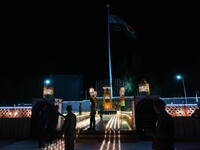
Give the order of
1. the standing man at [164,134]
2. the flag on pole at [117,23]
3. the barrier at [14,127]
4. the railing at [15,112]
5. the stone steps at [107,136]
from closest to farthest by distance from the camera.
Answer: the standing man at [164,134] → the stone steps at [107,136] → the barrier at [14,127] → the railing at [15,112] → the flag on pole at [117,23]

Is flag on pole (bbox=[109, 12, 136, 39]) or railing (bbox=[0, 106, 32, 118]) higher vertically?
flag on pole (bbox=[109, 12, 136, 39])

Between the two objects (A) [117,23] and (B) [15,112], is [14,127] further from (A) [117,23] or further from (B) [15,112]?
(A) [117,23]

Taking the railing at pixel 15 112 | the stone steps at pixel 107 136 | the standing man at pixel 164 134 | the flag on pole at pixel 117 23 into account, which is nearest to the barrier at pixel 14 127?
the railing at pixel 15 112

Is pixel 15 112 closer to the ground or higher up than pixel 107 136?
higher up

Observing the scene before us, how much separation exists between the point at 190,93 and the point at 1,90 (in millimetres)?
46120

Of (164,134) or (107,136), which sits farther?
(107,136)

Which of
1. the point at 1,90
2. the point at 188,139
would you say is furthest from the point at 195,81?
the point at 1,90

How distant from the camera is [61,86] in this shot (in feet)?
107

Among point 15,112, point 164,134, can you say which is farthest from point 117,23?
point 164,134

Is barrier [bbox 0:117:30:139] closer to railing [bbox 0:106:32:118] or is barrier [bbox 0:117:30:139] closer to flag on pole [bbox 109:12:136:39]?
railing [bbox 0:106:32:118]

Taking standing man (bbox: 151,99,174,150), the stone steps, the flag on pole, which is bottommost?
the stone steps

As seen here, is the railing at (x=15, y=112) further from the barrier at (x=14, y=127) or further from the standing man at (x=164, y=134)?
the standing man at (x=164, y=134)

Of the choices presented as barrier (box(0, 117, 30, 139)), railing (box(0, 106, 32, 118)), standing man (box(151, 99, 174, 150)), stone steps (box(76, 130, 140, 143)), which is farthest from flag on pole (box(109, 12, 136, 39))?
standing man (box(151, 99, 174, 150))

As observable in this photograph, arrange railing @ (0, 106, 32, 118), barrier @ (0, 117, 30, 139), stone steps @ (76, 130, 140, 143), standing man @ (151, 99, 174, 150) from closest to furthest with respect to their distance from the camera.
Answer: standing man @ (151, 99, 174, 150), stone steps @ (76, 130, 140, 143), barrier @ (0, 117, 30, 139), railing @ (0, 106, 32, 118)
